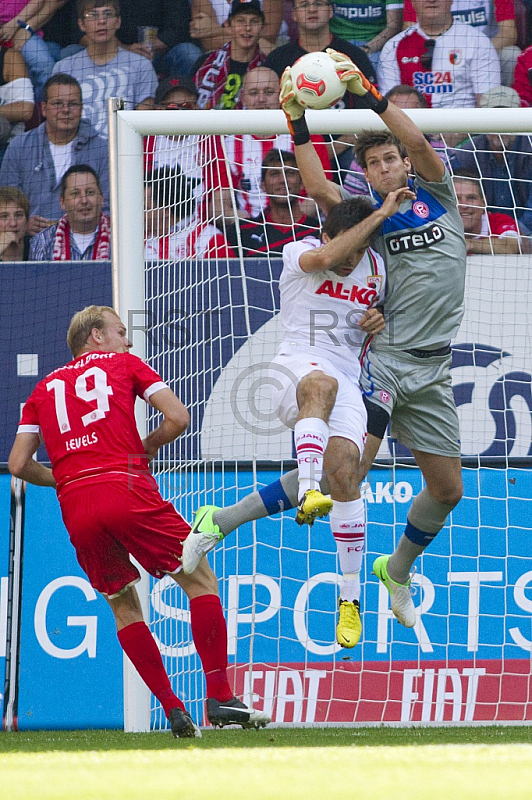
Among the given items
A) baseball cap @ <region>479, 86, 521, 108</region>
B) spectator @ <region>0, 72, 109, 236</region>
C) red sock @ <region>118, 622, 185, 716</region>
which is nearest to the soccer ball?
red sock @ <region>118, 622, 185, 716</region>

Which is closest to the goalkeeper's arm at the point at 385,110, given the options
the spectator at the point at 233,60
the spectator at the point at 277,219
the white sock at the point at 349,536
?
the white sock at the point at 349,536

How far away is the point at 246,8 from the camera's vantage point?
898cm

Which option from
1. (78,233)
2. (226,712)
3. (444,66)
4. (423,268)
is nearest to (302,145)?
(423,268)

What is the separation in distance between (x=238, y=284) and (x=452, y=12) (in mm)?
4253

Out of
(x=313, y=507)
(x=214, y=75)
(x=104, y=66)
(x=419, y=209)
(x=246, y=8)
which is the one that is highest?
(x=246, y=8)

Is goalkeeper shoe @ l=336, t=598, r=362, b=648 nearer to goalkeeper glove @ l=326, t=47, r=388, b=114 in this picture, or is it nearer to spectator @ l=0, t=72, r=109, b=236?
goalkeeper glove @ l=326, t=47, r=388, b=114

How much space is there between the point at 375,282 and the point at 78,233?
403cm

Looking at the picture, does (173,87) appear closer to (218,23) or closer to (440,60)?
(218,23)

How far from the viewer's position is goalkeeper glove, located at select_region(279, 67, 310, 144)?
444 cm

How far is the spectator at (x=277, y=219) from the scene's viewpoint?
6.71 metres

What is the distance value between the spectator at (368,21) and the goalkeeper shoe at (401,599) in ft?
17.5

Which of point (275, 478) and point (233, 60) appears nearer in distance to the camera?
point (275, 478)

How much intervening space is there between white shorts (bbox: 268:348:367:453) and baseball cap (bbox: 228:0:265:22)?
5277mm

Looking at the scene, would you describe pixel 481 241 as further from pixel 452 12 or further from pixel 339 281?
pixel 452 12
